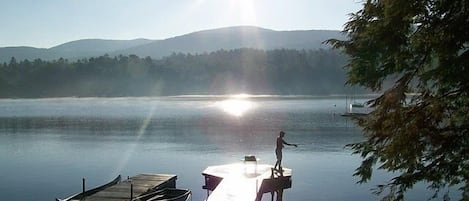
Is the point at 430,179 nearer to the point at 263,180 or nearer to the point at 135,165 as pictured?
the point at 263,180

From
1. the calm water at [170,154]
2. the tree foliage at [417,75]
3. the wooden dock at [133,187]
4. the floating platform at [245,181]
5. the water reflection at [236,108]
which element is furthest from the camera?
the water reflection at [236,108]

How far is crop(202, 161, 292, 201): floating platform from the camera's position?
57.1 ft

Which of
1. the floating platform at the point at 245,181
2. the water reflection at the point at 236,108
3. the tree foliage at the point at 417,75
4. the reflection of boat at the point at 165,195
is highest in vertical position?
the tree foliage at the point at 417,75

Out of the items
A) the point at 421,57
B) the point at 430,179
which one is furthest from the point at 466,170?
the point at 421,57

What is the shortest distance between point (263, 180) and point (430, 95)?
469 inches

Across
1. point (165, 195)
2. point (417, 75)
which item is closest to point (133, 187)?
point (165, 195)

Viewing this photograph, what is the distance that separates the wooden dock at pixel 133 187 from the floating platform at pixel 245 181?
2365 millimetres

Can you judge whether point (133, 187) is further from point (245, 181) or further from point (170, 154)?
point (170, 154)

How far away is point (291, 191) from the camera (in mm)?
28281

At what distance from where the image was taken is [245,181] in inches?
780

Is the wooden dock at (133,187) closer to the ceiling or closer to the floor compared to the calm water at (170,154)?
closer to the ceiling

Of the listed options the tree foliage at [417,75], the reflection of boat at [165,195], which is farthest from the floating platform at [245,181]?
the tree foliage at [417,75]

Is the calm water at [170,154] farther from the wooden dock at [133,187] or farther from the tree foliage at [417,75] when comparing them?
the tree foliage at [417,75]

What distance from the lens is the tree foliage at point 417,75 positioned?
718cm
